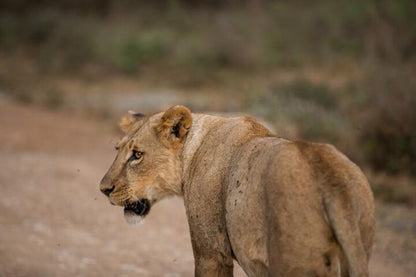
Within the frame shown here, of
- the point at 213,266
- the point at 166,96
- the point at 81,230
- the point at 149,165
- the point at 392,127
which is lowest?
the point at 166,96

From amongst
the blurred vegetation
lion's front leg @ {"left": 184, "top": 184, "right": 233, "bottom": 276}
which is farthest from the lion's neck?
the blurred vegetation

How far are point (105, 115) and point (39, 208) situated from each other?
23.8 ft

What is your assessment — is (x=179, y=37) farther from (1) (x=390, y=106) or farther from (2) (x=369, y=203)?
(2) (x=369, y=203)

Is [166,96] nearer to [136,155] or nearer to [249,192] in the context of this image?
[136,155]

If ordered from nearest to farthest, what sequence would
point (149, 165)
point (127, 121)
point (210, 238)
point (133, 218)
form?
1. point (210, 238)
2. point (149, 165)
3. point (133, 218)
4. point (127, 121)

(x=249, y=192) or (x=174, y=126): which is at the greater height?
(x=249, y=192)

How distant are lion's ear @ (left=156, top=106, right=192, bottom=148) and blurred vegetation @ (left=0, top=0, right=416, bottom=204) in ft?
21.6

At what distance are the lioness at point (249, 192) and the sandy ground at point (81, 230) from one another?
144 centimetres

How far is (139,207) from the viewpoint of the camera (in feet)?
14.9

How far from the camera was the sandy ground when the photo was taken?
21.0 ft

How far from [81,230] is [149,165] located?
3423 millimetres

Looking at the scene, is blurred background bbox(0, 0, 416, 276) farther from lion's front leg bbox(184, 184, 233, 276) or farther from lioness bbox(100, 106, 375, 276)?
lion's front leg bbox(184, 184, 233, 276)

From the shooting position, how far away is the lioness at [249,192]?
3.26 meters

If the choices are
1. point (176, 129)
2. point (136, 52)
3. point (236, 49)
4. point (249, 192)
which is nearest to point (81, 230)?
point (176, 129)
